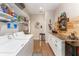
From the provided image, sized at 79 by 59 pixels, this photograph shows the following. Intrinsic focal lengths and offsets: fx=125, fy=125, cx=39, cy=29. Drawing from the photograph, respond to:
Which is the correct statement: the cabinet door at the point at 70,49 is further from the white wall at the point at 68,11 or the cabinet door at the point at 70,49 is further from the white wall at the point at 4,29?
the white wall at the point at 4,29

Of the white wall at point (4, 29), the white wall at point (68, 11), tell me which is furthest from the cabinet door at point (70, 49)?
the white wall at point (4, 29)

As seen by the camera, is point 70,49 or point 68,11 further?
point 68,11

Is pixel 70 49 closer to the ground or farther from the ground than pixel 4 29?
closer to the ground

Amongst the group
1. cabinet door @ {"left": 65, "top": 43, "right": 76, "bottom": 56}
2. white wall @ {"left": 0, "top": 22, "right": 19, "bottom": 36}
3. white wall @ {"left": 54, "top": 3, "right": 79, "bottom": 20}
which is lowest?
cabinet door @ {"left": 65, "top": 43, "right": 76, "bottom": 56}

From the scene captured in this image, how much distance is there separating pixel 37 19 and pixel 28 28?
0.30 metres

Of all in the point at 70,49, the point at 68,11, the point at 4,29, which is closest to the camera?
the point at 70,49

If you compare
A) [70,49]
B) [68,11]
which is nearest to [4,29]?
[70,49]

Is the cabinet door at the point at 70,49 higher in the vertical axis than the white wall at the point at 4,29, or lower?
lower

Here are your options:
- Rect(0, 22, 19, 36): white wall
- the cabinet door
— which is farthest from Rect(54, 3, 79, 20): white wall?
Rect(0, 22, 19, 36): white wall

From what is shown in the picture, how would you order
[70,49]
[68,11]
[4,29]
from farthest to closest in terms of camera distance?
[68,11]
[4,29]
[70,49]

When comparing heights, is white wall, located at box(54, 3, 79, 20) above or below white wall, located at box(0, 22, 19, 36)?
above

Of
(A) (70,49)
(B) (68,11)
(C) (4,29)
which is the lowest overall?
(A) (70,49)

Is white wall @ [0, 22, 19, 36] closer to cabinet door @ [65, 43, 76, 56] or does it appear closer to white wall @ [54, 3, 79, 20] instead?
white wall @ [54, 3, 79, 20]

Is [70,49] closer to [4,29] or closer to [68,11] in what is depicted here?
[68,11]
